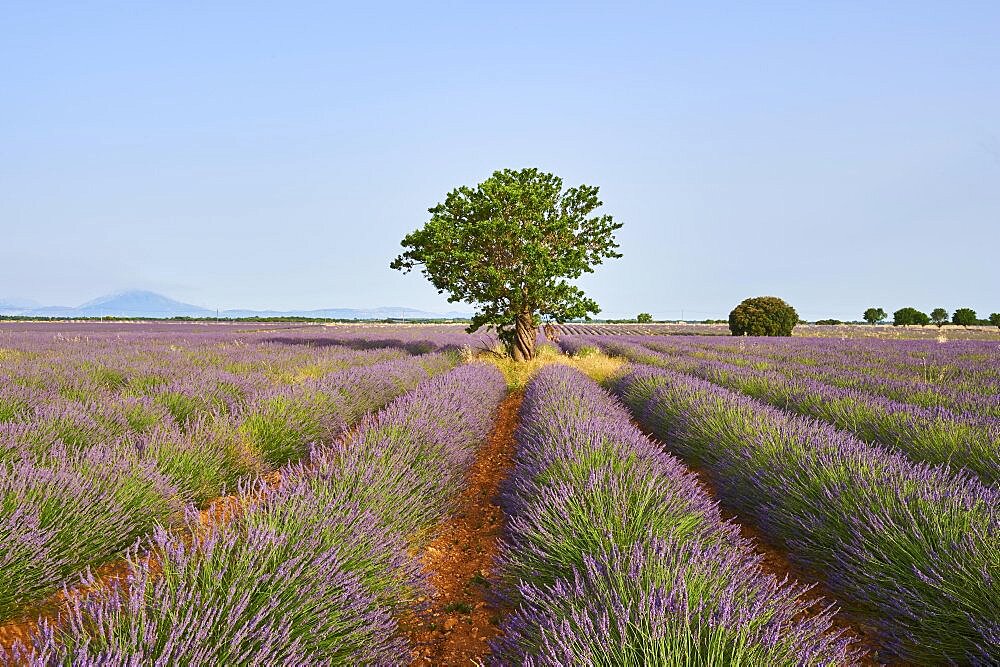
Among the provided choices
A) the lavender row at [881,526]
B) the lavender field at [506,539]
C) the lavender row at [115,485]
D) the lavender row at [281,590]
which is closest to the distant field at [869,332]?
the lavender row at [881,526]

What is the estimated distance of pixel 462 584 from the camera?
2.98m

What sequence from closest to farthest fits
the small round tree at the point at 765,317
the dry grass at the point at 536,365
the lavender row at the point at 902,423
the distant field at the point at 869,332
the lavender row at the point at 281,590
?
1. the lavender row at the point at 281,590
2. the lavender row at the point at 902,423
3. the dry grass at the point at 536,365
4. the distant field at the point at 869,332
5. the small round tree at the point at 765,317

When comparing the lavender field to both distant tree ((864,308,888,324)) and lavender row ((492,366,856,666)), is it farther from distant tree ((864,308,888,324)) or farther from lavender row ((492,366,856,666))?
distant tree ((864,308,888,324))

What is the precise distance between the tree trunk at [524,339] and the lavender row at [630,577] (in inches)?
385

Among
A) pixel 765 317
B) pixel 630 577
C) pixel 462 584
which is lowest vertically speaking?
pixel 462 584

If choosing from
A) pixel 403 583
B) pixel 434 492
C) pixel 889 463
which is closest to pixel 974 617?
pixel 889 463

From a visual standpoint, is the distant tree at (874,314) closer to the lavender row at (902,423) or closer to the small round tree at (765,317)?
the small round tree at (765,317)

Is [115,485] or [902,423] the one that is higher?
[902,423]

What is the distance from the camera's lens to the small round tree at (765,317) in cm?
2892

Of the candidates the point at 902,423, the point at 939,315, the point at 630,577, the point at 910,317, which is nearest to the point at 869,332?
the point at 910,317

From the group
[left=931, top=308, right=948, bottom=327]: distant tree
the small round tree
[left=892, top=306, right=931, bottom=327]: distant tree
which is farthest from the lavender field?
[left=931, top=308, right=948, bottom=327]: distant tree

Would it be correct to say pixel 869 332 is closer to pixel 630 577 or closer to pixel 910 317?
pixel 910 317

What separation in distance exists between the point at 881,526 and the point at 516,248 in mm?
11175

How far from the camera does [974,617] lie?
2016 mm
